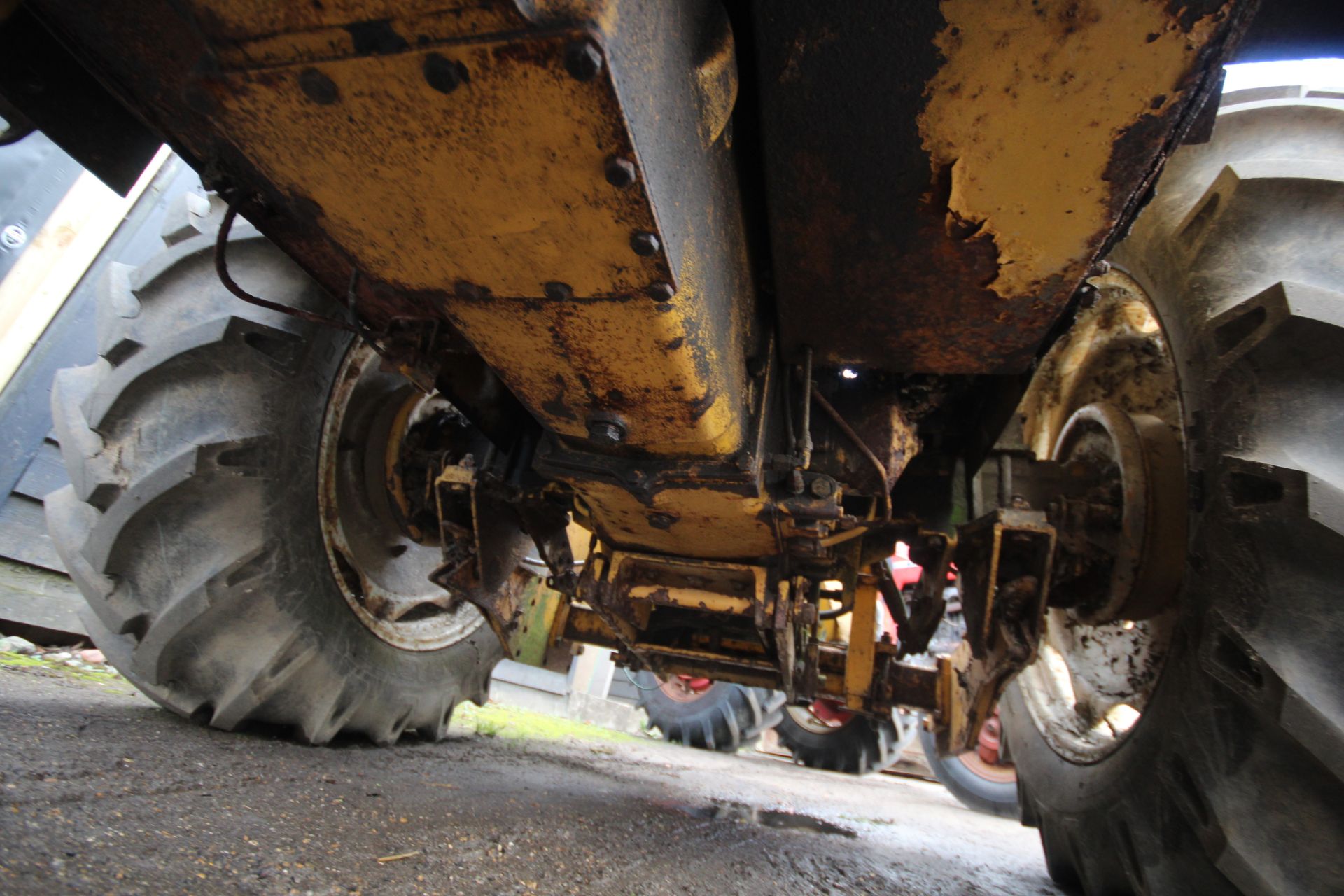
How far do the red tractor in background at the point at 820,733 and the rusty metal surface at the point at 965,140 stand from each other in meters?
3.75

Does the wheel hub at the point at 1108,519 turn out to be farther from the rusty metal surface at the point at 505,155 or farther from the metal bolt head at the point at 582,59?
the metal bolt head at the point at 582,59

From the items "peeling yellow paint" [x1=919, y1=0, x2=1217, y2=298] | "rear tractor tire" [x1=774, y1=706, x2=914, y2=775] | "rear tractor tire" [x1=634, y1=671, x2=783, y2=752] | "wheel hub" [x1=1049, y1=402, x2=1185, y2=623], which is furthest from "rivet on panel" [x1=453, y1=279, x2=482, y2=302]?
"rear tractor tire" [x1=774, y1=706, x2=914, y2=775]

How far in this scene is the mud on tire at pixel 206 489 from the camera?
1506 millimetres

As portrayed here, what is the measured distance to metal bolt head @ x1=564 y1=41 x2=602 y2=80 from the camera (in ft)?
1.66

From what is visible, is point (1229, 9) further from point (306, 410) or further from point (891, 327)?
point (306, 410)

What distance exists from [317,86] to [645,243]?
329 millimetres

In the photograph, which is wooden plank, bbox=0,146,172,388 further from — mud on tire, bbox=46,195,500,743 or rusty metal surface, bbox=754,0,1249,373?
rusty metal surface, bbox=754,0,1249,373

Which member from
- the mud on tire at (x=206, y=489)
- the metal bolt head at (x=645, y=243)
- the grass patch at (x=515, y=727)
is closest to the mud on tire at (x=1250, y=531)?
the metal bolt head at (x=645, y=243)

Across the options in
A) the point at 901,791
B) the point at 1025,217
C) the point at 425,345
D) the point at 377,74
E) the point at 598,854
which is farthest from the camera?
the point at 901,791

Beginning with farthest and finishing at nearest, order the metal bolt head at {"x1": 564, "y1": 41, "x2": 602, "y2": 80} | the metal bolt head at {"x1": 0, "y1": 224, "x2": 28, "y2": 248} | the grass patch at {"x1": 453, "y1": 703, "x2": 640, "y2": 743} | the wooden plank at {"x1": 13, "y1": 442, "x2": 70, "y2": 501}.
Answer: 1. the metal bolt head at {"x1": 0, "y1": 224, "x2": 28, "y2": 248}
2. the wooden plank at {"x1": 13, "y1": 442, "x2": 70, "y2": 501}
3. the grass patch at {"x1": 453, "y1": 703, "x2": 640, "y2": 743}
4. the metal bolt head at {"x1": 564, "y1": 41, "x2": 602, "y2": 80}

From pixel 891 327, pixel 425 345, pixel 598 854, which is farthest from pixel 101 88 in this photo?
pixel 598 854

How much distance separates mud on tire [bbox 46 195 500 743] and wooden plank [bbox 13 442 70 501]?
2.40 meters

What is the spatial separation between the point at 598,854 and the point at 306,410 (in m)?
1.28

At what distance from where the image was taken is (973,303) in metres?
1.13
